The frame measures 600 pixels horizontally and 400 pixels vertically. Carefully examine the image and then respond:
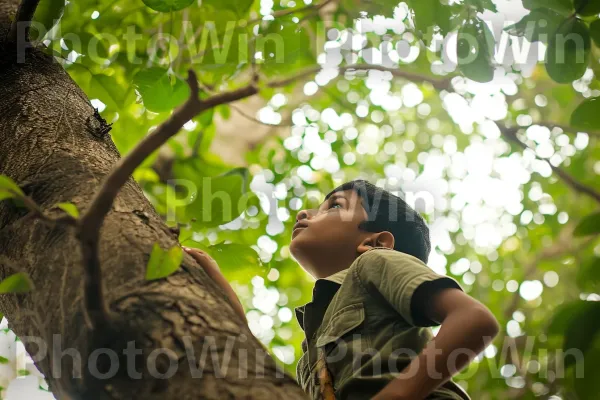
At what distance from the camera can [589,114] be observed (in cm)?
116

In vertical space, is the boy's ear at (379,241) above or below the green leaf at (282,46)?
below

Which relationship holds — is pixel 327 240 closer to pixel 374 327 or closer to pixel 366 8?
pixel 374 327

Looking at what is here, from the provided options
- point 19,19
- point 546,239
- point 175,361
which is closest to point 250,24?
point 19,19

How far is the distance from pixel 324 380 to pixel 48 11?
1089 mm

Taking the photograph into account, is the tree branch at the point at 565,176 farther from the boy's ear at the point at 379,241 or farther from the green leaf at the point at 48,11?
the green leaf at the point at 48,11

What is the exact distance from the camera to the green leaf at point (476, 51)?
148 cm

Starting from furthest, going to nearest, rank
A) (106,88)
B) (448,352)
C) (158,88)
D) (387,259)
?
Answer: 1. (106,88)
2. (158,88)
3. (387,259)
4. (448,352)

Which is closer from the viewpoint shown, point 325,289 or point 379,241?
point 325,289

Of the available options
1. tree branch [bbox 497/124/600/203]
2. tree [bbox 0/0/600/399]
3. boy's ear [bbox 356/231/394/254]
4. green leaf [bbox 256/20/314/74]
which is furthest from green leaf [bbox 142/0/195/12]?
tree branch [bbox 497/124/600/203]

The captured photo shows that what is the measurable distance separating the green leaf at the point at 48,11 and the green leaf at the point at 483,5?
106cm

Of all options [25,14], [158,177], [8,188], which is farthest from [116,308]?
[158,177]

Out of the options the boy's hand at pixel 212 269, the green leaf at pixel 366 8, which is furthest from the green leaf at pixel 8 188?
the green leaf at pixel 366 8

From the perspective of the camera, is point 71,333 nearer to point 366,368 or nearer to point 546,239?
point 366,368

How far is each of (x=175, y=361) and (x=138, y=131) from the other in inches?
67.0
